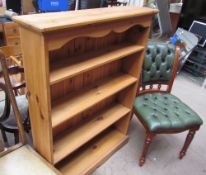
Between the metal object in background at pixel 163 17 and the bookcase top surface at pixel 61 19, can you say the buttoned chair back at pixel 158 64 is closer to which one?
the bookcase top surface at pixel 61 19

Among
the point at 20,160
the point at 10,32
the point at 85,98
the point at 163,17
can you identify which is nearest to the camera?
the point at 20,160

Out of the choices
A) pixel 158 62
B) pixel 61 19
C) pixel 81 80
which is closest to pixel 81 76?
pixel 81 80

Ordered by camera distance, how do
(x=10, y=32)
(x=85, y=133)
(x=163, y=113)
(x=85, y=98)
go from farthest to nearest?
1. (x=10, y=32)
2. (x=163, y=113)
3. (x=85, y=133)
4. (x=85, y=98)

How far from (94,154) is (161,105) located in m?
0.75

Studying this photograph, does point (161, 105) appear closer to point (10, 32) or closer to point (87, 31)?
point (87, 31)

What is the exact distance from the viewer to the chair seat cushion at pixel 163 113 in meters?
1.60

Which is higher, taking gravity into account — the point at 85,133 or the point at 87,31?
the point at 87,31

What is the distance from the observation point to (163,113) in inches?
67.0

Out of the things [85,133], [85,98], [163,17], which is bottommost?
[85,133]

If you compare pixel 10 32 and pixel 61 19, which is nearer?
pixel 61 19

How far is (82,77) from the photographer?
1.51 meters

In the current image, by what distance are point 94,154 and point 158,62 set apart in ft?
3.37

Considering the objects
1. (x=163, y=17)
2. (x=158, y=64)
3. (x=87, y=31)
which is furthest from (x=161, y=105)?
(x=163, y=17)

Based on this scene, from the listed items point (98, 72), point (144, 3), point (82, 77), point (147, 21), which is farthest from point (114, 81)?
point (144, 3)
